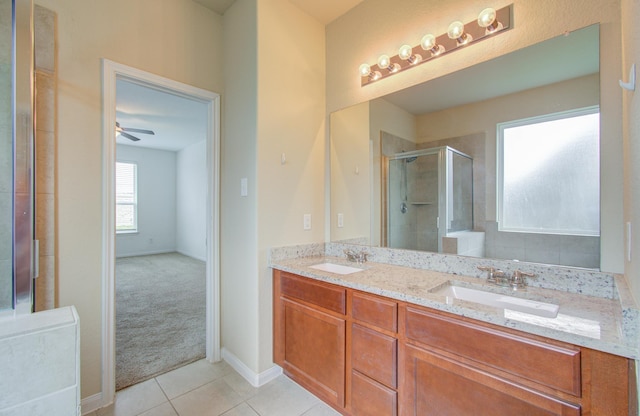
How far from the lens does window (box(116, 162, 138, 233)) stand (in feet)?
21.4

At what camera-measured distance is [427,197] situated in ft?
6.02

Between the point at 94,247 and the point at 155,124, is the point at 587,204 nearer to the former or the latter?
the point at 94,247

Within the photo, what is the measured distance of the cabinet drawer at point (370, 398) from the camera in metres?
1.33

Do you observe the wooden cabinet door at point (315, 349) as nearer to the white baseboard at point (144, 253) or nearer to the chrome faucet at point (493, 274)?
the chrome faucet at point (493, 274)

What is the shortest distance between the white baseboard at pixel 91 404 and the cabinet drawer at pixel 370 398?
157 cm

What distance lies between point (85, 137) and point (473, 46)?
2.39 metres

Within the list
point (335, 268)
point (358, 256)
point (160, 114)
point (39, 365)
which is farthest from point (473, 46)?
point (160, 114)

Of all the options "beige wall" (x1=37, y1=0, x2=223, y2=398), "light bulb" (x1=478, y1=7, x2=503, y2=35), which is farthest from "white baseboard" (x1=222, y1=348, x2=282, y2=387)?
"light bulb" (x1=478, y1=7, x2=503, y2=35)

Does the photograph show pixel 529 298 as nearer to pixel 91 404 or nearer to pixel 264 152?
pixel 264 152

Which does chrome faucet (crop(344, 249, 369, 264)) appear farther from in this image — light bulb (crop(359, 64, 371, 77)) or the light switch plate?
light bulb (crop(359, 64, 371, 77))

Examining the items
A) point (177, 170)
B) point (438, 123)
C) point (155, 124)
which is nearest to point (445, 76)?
point (438, 123)

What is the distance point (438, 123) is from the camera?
1771 mm

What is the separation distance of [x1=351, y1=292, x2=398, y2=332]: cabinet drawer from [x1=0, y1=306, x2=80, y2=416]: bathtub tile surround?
116cm

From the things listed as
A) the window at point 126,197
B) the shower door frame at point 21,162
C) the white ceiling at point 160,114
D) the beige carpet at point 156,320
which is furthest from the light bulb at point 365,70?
the window at point 126,197
